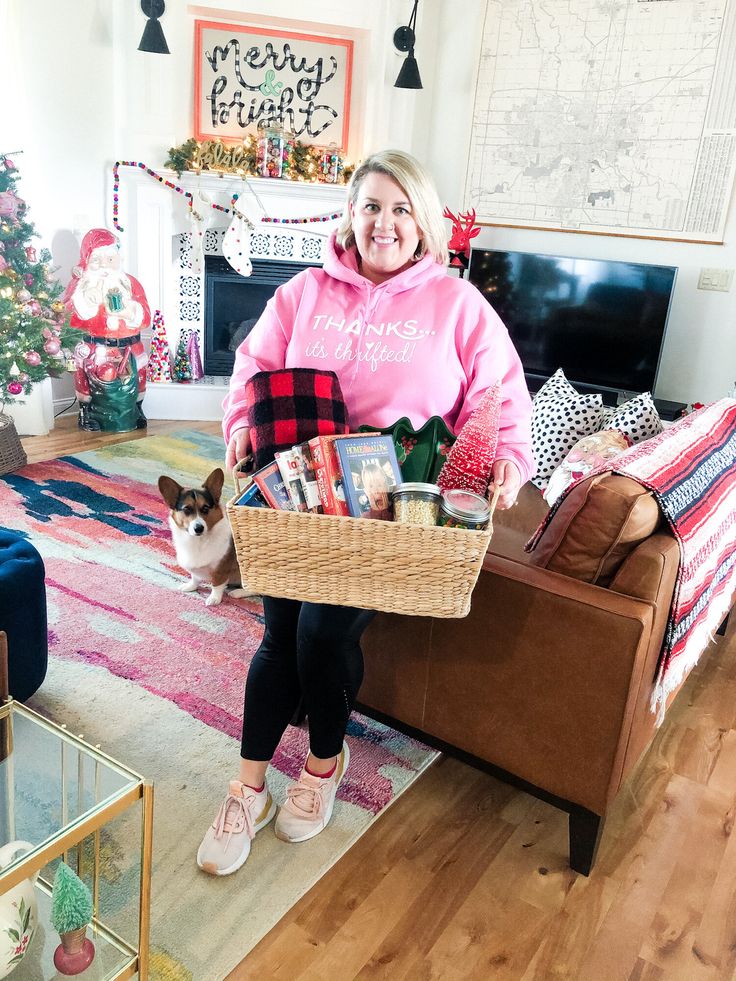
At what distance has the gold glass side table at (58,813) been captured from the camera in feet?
3.28

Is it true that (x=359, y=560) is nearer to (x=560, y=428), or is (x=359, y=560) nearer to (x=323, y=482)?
(x=323, y=482)

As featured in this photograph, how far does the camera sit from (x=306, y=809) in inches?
63.4

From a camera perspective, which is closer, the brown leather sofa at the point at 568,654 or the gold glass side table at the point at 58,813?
the gold glass side table at the point at 58,813

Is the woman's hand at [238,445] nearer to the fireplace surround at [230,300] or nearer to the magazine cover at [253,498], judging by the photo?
the magazine cover at [253,498]

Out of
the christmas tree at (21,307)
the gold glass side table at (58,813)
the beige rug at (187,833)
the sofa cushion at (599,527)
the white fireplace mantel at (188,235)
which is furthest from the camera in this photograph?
the white fireplace mantel at (188,235)

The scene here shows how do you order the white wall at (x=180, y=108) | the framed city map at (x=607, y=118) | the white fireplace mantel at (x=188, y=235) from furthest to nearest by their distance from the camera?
the white fireplace mantel at (x=188, y=235)
the white wall at (x=180, y=108)
the framed city map at (x=607, y=118)

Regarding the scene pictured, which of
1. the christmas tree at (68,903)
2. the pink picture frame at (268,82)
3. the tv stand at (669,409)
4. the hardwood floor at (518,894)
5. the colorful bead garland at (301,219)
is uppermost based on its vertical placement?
the pink picture frame at (268,82)

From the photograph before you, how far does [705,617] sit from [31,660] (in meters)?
1.58

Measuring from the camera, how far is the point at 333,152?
14.7 ft

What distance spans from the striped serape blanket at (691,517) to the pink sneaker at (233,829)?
77 cm

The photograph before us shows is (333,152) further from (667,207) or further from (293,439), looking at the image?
(293,439)

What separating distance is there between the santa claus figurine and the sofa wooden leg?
329cm

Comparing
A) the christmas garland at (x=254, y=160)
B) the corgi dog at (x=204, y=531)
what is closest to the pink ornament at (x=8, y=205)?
the christmas garland at (x=254, y=160)

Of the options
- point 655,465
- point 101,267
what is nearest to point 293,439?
point 655,465
